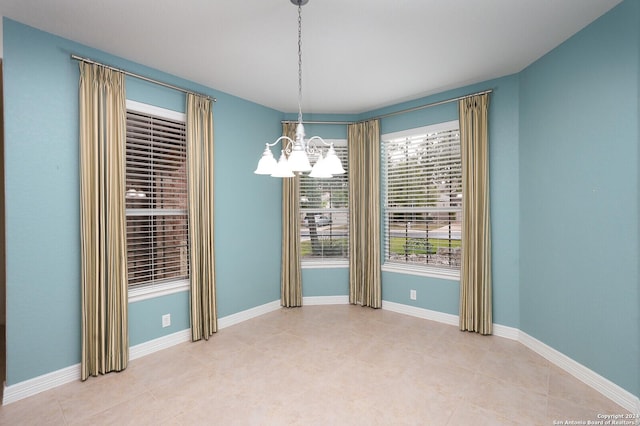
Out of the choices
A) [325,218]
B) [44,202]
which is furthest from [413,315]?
[44,202]

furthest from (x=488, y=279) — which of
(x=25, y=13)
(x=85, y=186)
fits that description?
(x=25, y=13)

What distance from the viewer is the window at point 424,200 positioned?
3.93m

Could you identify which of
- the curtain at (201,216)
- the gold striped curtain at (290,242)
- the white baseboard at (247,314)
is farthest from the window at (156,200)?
the gold striped curtain at (290,242)

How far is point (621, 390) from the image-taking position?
2.28 meters

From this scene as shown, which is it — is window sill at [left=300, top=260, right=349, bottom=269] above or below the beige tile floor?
above

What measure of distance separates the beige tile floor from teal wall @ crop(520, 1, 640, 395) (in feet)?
1.32

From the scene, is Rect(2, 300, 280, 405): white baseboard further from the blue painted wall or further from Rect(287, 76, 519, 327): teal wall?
Rect(287, 76, 519, 327): teal wall

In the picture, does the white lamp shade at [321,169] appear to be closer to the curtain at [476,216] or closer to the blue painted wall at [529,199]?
the blue painted wall at [529,199]

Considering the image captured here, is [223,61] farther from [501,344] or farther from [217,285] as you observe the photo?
[501,344]

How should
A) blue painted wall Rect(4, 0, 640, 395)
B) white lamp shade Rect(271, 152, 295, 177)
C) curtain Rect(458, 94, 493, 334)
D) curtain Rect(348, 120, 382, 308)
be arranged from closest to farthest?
white lamp shade Rect(271, 152, 295, 177) < blue painted wall Rect(4, 0, 640, 395) < curtain Rect(458, 94, 493, 334) < curtain Rect(348, 120, 382, 308)

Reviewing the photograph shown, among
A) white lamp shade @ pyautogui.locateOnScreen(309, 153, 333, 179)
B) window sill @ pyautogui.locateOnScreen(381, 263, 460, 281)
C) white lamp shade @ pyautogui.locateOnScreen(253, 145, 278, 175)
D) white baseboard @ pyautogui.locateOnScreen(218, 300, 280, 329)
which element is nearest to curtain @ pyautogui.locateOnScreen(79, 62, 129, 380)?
white baseboard @ pyautogui.locateOnScreen(218, 300, 280, 329)

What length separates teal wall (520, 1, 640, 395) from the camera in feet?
7.36

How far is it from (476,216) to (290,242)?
2416mm

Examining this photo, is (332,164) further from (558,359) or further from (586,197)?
(558,359)
